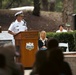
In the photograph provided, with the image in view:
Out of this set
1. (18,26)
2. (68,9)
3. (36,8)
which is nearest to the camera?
(18,26)

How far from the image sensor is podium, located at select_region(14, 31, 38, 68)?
1546 centimetres

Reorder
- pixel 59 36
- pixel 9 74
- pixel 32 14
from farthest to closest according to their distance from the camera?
pixel 32 14
pixel 59 36
pixel 9 74

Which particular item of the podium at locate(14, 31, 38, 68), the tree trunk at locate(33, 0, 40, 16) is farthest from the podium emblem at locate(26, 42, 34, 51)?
the tree trunk at locate(33, 0, 40, 16)

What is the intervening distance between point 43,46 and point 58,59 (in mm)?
7635

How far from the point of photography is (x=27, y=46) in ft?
51.2

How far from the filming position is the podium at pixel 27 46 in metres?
15.5

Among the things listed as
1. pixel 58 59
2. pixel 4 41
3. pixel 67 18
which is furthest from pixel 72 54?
pixel 67 18

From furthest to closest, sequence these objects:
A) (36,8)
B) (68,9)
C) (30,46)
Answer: (36,8) < (68,9) < (30,46)

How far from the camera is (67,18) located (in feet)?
103

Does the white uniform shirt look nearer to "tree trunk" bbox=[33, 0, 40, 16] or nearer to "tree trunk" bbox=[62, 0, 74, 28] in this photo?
"tree trunk" bbox=[62, 0, 74, 28]

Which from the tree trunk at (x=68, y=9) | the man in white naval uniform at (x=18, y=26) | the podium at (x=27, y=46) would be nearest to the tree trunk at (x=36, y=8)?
the tree trunk at (x=68, y=9)

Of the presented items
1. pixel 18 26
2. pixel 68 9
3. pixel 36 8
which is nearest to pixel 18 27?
pixel 18 26

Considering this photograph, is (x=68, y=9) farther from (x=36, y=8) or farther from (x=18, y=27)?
(x=18, y=27)

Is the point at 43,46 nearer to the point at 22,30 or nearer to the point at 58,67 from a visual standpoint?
the point at 22,30
